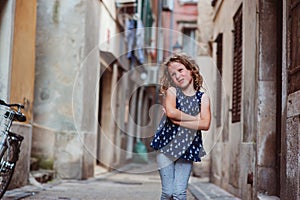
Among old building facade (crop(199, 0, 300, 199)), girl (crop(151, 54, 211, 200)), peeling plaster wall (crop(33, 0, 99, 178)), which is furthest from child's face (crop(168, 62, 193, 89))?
peeling plaster wall (crop(33, 0, 99, 178))

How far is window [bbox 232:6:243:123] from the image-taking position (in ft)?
29.1

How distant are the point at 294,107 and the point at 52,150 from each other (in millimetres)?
7114

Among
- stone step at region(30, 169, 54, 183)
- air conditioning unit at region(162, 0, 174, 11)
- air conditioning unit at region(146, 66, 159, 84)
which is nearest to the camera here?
stone step at region(30, 169, 54, 183)

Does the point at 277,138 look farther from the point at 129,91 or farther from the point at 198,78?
the point at 129,91

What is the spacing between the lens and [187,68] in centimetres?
430

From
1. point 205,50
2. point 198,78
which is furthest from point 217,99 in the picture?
point 198,78

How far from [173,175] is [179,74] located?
0.73 meters

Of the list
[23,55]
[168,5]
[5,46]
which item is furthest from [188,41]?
[5,46]

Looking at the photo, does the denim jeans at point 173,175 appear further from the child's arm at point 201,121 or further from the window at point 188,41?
the window at point 188,41

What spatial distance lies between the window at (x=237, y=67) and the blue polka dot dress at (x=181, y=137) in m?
4.44

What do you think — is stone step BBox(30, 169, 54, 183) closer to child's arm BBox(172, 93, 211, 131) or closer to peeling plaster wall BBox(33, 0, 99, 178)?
peeling plaster wall BBox(33, 0, 99, 178)

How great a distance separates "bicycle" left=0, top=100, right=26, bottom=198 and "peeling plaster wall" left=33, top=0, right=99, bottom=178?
193 inches

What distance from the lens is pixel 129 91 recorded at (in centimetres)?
2081

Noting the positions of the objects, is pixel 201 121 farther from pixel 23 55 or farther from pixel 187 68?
pixel 23 55
